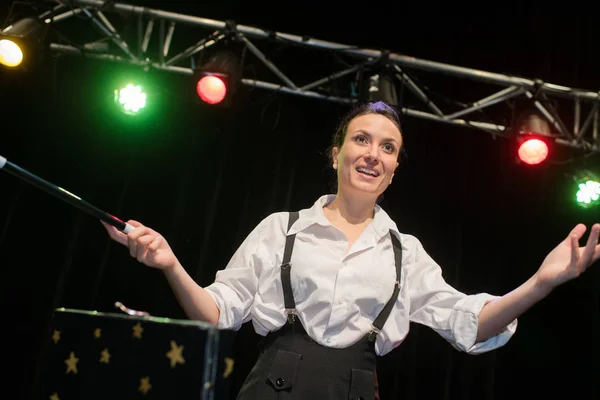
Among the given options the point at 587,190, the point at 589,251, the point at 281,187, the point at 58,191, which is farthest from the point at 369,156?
the point at 587,190

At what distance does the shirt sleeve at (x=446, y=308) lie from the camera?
5.20ft

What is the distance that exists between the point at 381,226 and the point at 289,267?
0.39m

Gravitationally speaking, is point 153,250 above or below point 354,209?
below

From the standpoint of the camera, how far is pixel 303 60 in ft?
13.1

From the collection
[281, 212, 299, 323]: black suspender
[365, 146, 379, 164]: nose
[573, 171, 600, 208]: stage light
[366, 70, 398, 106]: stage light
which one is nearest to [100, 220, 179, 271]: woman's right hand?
[281, 212, 299, 323]: black suspender

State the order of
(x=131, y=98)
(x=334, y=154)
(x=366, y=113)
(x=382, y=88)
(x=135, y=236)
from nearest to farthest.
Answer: (x=135, y=236), (x=366, y=113), (x=334, y=154), (x=382, y=88), (x=131, y=98)

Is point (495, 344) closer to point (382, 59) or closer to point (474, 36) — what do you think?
point (382, 59)

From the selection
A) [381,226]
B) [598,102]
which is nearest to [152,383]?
[381,226]

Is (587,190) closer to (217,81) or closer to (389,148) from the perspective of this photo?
(389,148)

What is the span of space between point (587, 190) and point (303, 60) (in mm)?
2293

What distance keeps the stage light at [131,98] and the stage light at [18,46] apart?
21.7 inches

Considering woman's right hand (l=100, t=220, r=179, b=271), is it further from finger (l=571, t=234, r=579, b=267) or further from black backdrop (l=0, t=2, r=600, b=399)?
black backdrop (l=0, t=2, r=600, b=399)

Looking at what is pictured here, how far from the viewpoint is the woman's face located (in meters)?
1.76

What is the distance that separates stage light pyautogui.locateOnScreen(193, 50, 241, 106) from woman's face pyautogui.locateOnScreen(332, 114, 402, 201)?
1403 millimetres
